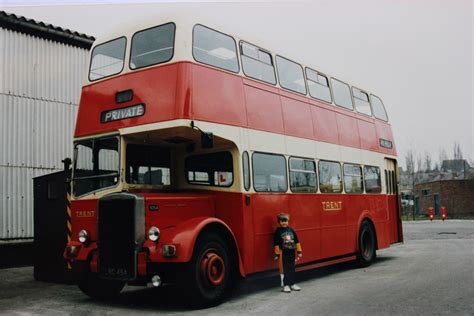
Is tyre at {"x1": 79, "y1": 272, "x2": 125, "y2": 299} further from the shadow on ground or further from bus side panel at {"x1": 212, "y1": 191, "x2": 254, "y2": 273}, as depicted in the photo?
bus side panel at {"x1": 212, "y1": 191, "x2": 254, "y2": 273}

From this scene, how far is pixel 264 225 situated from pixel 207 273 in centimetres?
179

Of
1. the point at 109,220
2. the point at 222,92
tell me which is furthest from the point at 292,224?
the point at 109,220

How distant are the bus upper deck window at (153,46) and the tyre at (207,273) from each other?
113 inches

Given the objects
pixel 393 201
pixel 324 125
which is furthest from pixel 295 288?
pixel 393 201

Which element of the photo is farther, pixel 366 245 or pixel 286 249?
pixel 366 245

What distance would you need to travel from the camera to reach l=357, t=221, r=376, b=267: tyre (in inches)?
492

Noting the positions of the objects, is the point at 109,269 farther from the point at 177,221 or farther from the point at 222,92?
the point at 222,92

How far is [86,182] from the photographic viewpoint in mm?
8797

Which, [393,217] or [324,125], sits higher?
[324,125]

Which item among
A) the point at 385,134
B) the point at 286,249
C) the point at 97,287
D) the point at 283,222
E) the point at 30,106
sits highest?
the point at 30,106

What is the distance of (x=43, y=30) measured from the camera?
13.4 meters

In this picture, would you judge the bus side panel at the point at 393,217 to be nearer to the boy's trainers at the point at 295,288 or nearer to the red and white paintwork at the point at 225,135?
the red and white paintwork at the point at 225,135

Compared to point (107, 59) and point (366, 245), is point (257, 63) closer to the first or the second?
point (107, 59)

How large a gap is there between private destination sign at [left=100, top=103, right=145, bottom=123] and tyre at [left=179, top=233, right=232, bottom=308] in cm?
220
